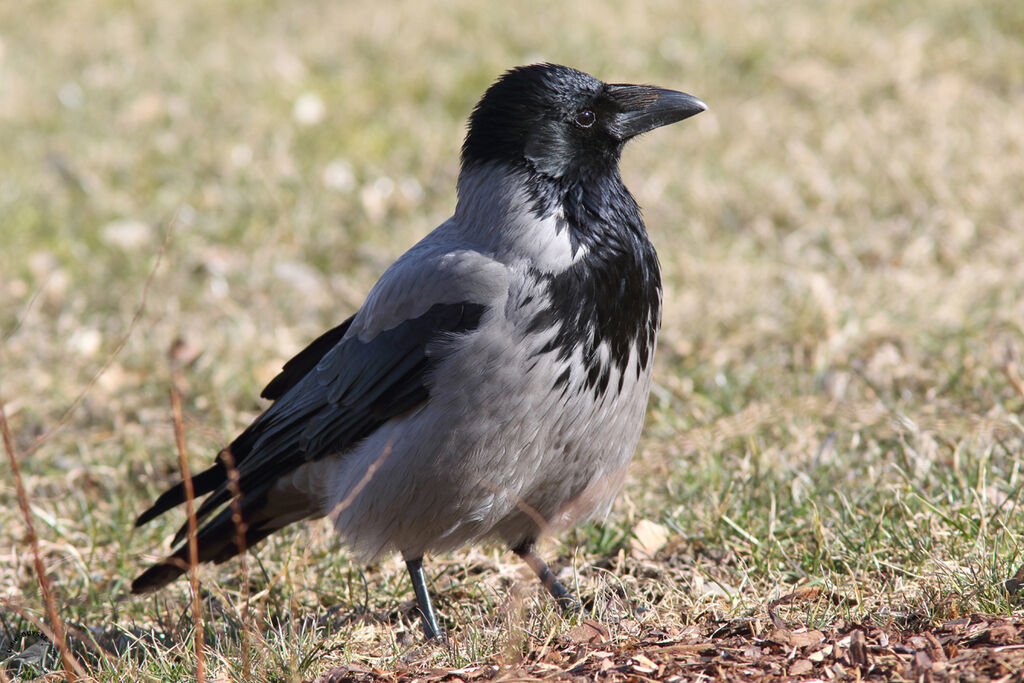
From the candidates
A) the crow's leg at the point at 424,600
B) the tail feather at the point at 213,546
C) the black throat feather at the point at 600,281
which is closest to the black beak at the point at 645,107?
the black throat feather at the point at 600,281

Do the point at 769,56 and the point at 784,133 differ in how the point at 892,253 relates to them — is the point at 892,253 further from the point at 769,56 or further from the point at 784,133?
the point at 769,56

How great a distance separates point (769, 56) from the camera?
842 centimetres

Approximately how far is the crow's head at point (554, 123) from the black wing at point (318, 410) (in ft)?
Answer: 1.84

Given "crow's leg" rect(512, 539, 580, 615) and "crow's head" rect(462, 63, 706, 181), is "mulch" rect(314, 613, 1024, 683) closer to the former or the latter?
"crow's leg" rect(512, 539, 580, 615)

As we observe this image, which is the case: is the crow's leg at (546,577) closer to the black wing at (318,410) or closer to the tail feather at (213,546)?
the black wing at (318,410)

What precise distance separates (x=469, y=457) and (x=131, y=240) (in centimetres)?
406

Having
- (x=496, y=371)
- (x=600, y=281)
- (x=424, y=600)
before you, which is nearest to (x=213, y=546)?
(x=424, y=600)

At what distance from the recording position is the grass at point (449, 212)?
342cm

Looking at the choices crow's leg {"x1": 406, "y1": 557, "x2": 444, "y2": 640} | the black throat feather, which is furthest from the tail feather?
the black throat feather

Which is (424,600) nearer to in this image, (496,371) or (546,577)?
(546,577)

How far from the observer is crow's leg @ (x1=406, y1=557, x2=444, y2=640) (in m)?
3.33

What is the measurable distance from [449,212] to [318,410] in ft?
11.2

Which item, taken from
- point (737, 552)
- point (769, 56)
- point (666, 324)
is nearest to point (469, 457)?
point (737, 552)

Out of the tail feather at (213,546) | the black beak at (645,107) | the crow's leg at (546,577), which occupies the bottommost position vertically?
the crow's leg at (546,577)
